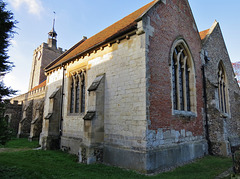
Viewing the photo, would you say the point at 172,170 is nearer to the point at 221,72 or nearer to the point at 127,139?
the point at 127,139

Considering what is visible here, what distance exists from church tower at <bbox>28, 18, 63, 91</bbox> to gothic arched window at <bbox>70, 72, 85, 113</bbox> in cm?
2254

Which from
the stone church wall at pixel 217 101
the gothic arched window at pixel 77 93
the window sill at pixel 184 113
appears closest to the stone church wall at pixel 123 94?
the gothic arched window at pixel 77 93

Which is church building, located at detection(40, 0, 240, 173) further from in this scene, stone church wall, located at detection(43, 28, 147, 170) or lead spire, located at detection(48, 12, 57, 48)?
lead spire, located at detection(48, 12, 57, 48)

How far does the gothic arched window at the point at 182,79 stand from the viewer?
30.2 ft

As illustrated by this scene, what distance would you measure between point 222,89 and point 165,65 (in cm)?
774

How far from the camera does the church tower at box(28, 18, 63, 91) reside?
106ft

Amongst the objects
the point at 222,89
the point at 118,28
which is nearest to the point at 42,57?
the point at 118,28

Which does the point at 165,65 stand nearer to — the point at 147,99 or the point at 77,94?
the point at 147,99

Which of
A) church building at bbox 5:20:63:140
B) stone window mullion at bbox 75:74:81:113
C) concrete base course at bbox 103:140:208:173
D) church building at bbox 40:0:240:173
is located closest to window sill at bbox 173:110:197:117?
church building at bbox 40:0:240:173

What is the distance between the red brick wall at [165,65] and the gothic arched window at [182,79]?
51 centimetres

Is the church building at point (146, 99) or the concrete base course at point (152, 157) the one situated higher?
the church building at point (146, 99)

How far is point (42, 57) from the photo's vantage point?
32.4m

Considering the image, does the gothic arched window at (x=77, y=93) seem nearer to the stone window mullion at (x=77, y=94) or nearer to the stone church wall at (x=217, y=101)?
the stone window mullion at (x=77, y=94)

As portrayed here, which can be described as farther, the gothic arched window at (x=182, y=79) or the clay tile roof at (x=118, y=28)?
the gothic arched window at (x=182, y=79)
